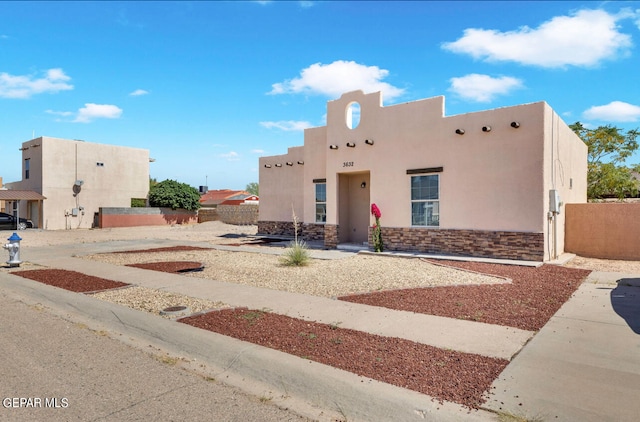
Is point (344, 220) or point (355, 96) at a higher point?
point (355, 96)

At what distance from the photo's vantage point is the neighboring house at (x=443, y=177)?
12.0m

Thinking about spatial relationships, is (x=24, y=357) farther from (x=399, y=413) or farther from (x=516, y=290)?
(x=516, y=290)

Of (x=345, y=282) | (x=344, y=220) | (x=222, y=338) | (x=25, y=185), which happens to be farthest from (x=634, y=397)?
(x=25, y=185)

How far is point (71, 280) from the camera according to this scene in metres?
A: 10.4

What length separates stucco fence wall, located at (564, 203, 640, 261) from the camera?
1319 cm

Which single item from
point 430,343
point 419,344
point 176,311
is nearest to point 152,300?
point 176,311

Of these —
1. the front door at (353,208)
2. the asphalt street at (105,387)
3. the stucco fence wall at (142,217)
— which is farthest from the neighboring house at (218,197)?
the asphalt street at (105,387)

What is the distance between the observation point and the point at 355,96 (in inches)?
620

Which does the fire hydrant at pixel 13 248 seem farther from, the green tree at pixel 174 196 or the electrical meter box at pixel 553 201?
the green tree at pixel 174 196

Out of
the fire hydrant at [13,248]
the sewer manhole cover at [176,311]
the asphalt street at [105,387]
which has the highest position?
the fire hydrant at [13,248]

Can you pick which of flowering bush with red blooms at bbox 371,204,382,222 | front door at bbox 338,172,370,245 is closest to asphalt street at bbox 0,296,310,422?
flowering bush with red blooms at bbox 371,204,382,222

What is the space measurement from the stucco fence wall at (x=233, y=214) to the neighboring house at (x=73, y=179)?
7129 mm

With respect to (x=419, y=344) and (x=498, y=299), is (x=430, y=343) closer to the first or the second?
(x=419, y=344)

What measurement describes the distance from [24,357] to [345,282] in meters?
6.29
